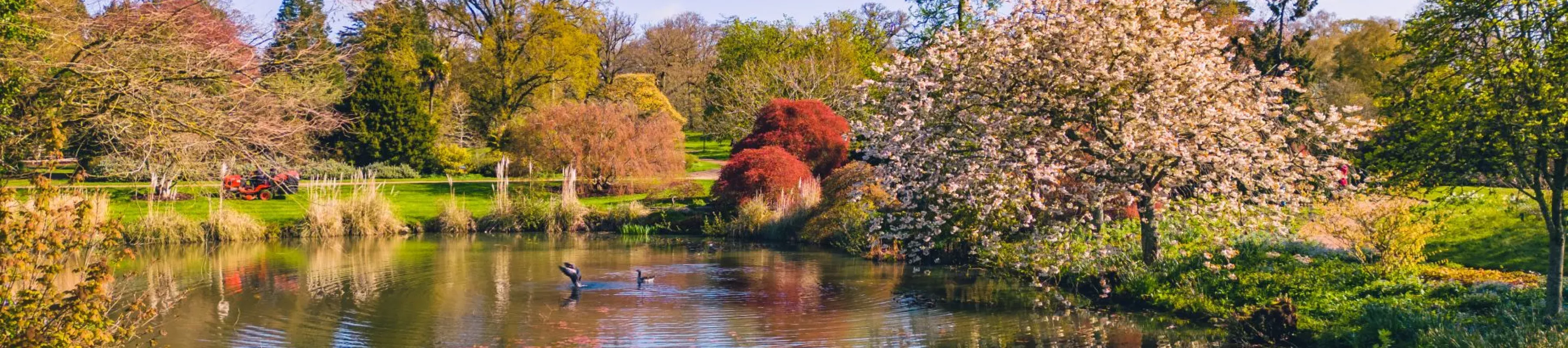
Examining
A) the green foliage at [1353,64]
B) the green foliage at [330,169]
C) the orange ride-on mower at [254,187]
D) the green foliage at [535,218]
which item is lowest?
the green foliage at [535,218]

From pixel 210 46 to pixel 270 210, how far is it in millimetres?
16577

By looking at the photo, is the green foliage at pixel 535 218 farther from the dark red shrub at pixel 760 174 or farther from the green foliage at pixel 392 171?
the green foliage at pixel 392 171

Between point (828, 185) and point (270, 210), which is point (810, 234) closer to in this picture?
point (828, 185)

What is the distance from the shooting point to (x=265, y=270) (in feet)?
56.7

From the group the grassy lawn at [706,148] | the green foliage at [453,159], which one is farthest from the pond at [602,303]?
the grassy lawn at [706,148]

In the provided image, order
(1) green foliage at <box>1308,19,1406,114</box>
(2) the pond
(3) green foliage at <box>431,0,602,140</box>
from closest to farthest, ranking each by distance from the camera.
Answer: (2) the pond < (1) green foliage at <box>1308,19,1406,114</box> < (3) green foliage at <box>431,0,602,140</box>

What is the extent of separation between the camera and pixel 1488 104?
868cm

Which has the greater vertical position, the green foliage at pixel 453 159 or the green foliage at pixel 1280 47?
the green foliage at pixel 1280 47

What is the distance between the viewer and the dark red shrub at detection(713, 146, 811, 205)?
23766 millimetres

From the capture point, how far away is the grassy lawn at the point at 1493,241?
13.5 meters

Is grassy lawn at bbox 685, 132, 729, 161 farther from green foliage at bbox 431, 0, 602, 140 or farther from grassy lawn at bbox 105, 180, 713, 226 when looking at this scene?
grassy lawn at bbox 105, 180, 713, 226

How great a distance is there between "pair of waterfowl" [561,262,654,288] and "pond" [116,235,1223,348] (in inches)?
5.3

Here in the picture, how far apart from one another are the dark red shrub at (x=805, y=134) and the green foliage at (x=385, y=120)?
1655 centimetres

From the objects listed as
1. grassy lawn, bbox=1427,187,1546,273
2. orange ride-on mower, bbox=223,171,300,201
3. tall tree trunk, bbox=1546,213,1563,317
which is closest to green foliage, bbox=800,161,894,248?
grassy lawn, bbox=1427,187,1546,273
